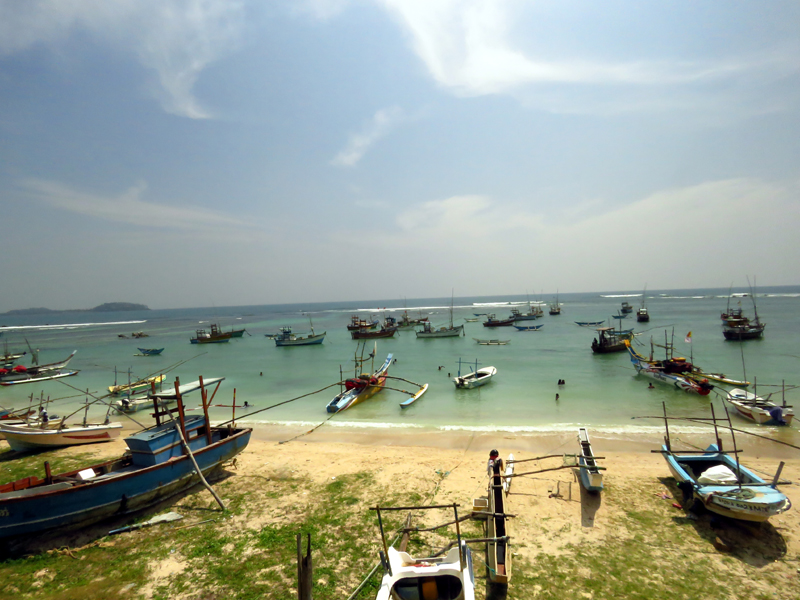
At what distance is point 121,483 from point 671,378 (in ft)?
100

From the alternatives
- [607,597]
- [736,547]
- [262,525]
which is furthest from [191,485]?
[736,547]

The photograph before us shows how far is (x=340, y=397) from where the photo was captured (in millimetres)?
23344

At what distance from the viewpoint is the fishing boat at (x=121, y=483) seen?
351 inches

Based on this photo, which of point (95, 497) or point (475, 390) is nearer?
point (95, 497)

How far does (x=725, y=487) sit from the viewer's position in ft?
31.9

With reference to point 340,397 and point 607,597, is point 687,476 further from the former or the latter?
point 340,397

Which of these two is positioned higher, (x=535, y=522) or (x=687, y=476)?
(x=687, y=476)

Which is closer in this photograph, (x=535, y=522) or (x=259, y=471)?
(x=535, y=522)

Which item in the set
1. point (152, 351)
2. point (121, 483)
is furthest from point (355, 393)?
point (152, 351)

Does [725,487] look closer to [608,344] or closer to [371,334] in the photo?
[608,344]

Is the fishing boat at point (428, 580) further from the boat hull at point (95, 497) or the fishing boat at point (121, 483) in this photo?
the boat hull at point (95, 497)

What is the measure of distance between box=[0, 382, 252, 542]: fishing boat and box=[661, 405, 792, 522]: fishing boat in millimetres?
14061

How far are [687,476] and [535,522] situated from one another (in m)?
4.80

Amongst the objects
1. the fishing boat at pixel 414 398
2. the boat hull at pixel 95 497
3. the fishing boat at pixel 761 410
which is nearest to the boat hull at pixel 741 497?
the fishing boat at pixel 761 410
